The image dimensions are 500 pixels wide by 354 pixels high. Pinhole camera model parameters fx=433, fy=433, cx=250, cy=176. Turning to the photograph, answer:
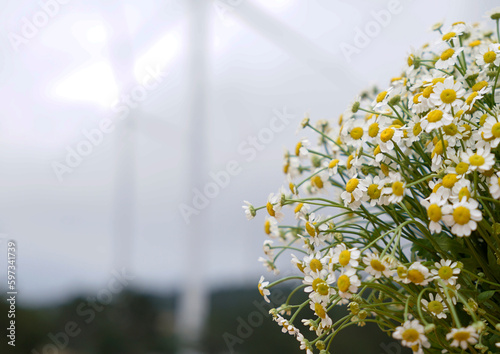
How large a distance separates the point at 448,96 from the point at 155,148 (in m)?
1.34

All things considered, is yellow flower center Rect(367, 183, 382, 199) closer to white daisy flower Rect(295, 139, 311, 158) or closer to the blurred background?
white daisy flower Rect(295, 139, 311, 158)

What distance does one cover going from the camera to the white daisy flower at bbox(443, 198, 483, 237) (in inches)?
12.6

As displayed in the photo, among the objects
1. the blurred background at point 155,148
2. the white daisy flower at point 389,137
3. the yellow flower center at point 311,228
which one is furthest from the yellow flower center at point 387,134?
the blurred background at point 155,148

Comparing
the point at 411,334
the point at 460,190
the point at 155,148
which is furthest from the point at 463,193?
→ the point at 155,148

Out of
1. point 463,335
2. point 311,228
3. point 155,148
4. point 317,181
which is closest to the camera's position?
point 463,335

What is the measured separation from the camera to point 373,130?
0.43 meters

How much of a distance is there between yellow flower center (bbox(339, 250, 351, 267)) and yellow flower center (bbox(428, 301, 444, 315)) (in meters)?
0.08

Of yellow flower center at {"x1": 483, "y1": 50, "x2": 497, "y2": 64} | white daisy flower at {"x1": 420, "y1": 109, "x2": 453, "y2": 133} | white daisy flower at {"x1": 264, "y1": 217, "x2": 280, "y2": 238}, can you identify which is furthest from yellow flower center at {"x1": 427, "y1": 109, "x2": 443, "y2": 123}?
white daisy flower at {"x1": 264, "y1": 217, "x2": 280, "y2": 238}

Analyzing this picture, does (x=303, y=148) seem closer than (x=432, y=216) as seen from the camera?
No

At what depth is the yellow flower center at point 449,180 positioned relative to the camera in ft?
1.13

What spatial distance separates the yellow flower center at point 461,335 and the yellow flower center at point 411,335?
3cm

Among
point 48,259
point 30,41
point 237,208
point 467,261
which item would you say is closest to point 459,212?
point 467,261

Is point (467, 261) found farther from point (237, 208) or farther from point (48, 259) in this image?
point (48, 259)

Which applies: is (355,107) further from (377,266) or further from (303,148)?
(377,266)
